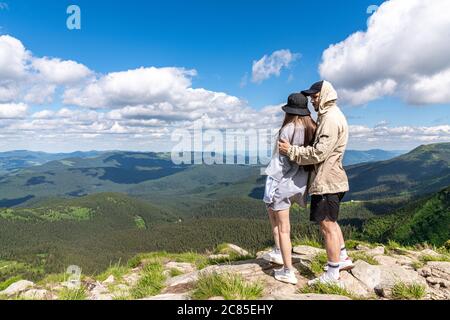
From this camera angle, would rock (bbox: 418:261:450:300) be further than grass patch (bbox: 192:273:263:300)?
Yes

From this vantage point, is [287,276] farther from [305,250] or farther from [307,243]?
[307,243]

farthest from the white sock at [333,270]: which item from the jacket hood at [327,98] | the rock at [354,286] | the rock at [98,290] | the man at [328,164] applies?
the rock at [98,290]

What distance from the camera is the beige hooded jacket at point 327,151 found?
752 cm

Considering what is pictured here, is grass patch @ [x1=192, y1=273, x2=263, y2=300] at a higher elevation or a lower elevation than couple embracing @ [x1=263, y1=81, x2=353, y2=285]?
lower

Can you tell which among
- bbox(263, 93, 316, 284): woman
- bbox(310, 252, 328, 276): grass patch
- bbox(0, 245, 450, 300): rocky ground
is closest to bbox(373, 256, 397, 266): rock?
bbox(0, 245, 450, 300): rocky ground

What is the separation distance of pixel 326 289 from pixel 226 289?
2258mm

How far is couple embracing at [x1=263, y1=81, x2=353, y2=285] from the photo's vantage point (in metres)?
7.62

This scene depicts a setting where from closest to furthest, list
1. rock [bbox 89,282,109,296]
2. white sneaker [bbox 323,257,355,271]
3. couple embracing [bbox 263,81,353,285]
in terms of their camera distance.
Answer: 1. couple embracing [bbox 263,81,353,285]
2. white sneaker [bbox 323,257,355,271]
3. rock [bbox 89,282,109,296]

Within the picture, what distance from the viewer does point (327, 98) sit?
7.93m

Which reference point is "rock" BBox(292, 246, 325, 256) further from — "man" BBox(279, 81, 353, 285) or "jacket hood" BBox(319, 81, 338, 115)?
"jacket hood" BBox(319, 81, 338, 115)

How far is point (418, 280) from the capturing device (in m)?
7.96

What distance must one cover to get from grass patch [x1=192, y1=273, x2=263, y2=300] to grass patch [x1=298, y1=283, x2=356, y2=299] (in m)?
1.25
